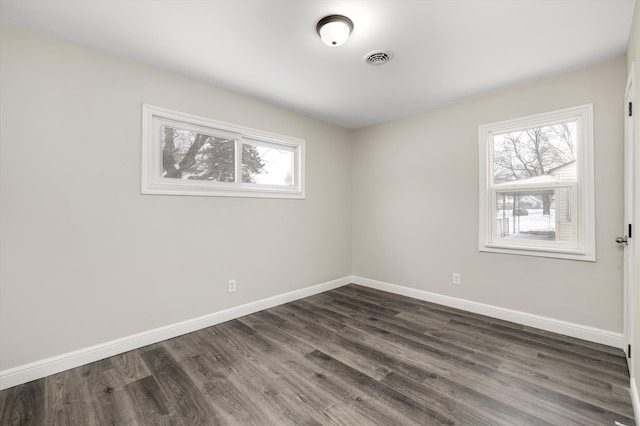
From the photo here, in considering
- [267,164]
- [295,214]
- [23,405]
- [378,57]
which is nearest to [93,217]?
[23,405]

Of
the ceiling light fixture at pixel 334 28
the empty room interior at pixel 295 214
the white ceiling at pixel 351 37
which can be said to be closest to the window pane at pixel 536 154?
the empty room interior at pixel 295 214

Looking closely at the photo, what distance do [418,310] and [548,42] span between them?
9.37 ft

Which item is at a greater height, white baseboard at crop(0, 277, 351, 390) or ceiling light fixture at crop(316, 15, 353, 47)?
ceiling light fixture at crop(316, 15, 353, 47)

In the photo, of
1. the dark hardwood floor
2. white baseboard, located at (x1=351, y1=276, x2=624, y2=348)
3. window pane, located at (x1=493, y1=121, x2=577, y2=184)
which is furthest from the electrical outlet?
window pane, located at (x1=493, y1=121, x2=577, y2=184)

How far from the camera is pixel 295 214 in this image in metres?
3.82

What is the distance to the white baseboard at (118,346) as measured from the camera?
198cm

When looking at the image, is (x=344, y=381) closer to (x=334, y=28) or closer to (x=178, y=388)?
(x=178, y=388)

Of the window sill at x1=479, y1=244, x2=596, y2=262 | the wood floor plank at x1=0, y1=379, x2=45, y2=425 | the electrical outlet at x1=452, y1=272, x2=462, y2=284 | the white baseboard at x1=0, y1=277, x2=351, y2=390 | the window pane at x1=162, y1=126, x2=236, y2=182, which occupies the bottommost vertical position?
the wood floor plank at x1=0, y1=379, x2=45, y2=425

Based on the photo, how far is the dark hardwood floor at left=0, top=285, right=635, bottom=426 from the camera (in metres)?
1.67

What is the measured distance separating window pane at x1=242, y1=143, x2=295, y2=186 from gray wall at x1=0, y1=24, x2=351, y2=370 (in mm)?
362

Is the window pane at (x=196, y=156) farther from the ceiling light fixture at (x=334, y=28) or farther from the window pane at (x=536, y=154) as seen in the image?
the window pane at (x=536, y=154)

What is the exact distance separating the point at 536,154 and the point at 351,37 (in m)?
2.31

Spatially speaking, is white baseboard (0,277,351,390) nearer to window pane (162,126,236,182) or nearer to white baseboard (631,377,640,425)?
window pane (162,126,236,182)

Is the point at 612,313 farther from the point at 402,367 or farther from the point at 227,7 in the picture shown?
the point at 227,7
